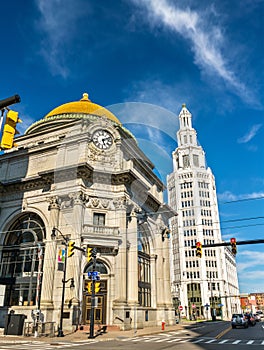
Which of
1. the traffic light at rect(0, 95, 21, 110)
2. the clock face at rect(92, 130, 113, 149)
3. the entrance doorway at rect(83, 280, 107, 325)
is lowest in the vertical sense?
the entrance doorway at rect(83, 280, 107, 325)

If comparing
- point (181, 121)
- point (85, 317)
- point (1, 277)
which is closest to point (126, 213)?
point (85, 317)

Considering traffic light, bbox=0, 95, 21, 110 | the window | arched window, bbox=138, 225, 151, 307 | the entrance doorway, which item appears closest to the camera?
traffic light, bbox=0, 95, 21, 110

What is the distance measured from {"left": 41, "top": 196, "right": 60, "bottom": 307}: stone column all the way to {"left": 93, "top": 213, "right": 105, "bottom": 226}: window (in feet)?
13.3

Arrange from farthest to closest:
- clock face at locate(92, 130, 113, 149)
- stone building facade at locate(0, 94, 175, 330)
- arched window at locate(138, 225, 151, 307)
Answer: clock face at locate(92, 130, 113, 149) → arched window at locate(138, 225, 151, 307) → stone building facade at locate(0, 94, 175, 330)

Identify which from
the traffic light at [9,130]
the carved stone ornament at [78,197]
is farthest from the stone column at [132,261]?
the traffic light at [9,130]

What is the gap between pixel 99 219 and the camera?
3322 centimetres

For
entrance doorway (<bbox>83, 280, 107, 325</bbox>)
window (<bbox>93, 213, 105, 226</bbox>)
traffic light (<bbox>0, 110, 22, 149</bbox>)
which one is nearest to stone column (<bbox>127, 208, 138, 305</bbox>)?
entrance doorway (<bbox>83, 280, 107, 325</bbox>)

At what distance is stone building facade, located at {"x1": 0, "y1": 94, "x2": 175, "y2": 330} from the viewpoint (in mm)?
29766

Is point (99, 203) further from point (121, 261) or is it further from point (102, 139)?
point (102, 139)

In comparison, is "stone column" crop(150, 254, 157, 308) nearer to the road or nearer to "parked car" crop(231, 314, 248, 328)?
"parked car" crop(231, 314, 248, 328)

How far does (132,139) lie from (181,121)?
8522 cm

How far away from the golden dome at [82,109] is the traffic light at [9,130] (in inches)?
1415

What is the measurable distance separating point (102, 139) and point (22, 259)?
16.7m

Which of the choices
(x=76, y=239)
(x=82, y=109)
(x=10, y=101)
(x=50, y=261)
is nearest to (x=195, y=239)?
(x=82, y=109)
